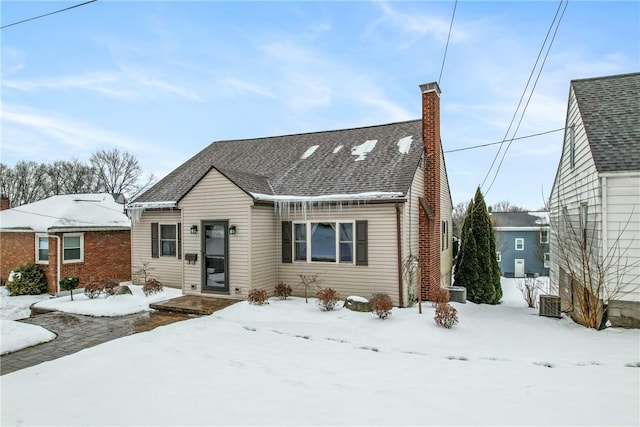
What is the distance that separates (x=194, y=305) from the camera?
9023mm

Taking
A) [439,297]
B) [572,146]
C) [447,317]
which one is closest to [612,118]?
[572,146]

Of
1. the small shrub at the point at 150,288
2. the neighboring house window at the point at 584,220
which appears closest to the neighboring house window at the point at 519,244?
the neighboring house window at the point at 584,220

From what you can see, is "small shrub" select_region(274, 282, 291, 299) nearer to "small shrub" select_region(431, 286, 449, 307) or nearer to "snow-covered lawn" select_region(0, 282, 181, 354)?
"snow-covered lawn" select_region(0, 282, 181, 354)

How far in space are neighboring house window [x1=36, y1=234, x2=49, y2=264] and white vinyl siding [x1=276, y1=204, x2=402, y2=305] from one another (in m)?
11.4

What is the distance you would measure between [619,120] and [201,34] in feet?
40.3

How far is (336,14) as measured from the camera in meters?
10.6

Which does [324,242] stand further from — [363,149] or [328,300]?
[363,149]

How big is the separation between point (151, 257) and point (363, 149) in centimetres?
865

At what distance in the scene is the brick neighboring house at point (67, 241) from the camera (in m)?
14.0

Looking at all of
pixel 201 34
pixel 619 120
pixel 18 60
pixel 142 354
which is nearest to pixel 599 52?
pixel 619 120

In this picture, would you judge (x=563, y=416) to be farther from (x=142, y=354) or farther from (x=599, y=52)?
(x=599, y=52)

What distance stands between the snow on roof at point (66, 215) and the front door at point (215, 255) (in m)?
7.57

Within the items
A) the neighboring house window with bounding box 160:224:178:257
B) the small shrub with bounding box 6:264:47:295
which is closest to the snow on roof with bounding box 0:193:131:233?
the small shrub with bounding box 6:264:47:295

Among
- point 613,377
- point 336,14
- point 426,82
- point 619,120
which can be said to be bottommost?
point 613,377
